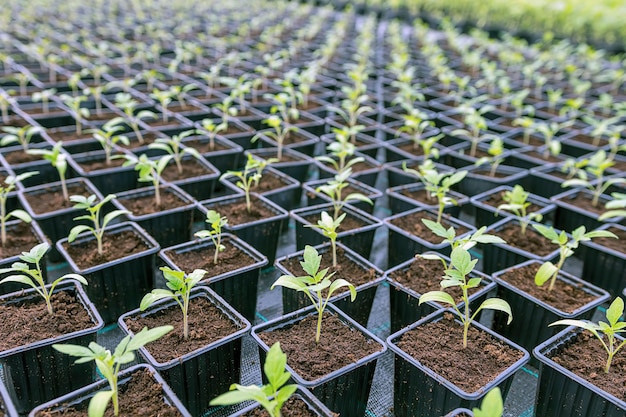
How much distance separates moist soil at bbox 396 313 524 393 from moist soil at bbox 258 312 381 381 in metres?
0.20

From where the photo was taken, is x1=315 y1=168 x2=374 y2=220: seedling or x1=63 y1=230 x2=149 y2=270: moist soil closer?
x1=63 y1=230 x2=149 y2=270: moist soil

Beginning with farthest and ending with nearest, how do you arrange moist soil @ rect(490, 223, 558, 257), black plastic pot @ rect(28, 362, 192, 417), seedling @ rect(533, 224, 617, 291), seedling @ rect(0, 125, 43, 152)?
seedling @ rect(0, 125, 43, 152)
moist soil @ rect(490, 223, 558, 257)
seedling @ rect(533, 224, 617, 291)
black plastic pot @ rect(28, 362, 192, 417)

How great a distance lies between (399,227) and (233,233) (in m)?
1.06

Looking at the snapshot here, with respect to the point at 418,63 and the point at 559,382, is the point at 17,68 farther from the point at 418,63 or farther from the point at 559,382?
the point at 559,382

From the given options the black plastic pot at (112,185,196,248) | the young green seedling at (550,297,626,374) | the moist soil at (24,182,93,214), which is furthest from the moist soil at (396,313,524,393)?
the moist soil at (24,182,93,214)

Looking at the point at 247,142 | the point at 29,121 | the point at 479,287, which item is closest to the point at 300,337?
the point at 479,287

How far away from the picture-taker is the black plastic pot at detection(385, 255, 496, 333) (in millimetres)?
2643

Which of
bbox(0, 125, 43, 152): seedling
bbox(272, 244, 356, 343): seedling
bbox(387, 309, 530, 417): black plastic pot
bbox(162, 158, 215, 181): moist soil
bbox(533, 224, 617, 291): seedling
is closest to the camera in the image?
bbox(387, 309, 530, 417): black plastic pot

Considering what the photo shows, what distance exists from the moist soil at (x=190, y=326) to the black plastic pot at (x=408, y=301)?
0.90m

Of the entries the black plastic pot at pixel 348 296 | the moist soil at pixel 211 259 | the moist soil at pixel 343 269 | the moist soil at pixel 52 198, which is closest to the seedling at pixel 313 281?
the black plastic pot at pixel 348 296

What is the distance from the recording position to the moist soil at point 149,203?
344 cm

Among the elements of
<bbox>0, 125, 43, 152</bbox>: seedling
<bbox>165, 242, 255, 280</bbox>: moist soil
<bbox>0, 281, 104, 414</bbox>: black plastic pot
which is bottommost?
<bbox>0, 281, 104, 414</bbox>: black plastic pot

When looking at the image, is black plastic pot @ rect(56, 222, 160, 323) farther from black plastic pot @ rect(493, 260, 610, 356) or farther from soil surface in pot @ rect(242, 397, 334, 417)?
black plastic pot @ rect(493, 260, 610, 356)

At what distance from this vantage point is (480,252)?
157 inches
